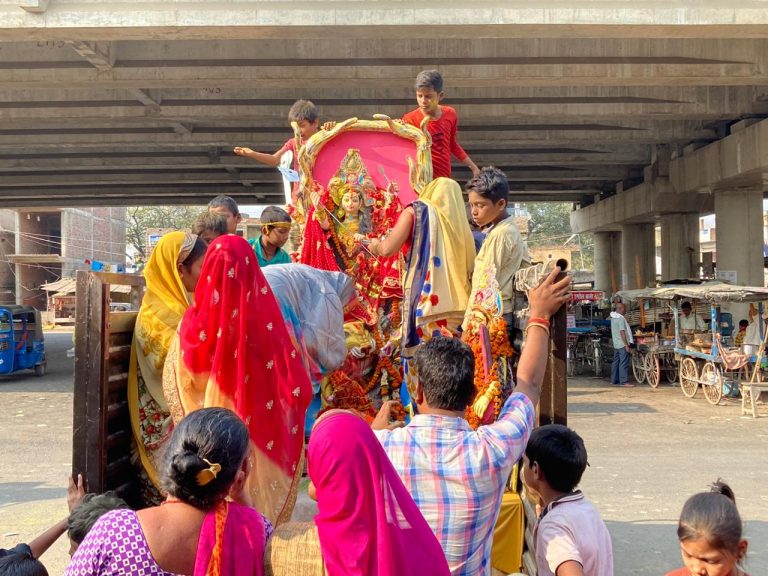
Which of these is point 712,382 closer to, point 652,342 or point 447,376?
point 652,342

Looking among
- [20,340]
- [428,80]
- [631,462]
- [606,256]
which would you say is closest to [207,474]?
[428,80]

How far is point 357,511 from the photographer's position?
6.02ft

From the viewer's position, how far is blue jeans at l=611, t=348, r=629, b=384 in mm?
17344

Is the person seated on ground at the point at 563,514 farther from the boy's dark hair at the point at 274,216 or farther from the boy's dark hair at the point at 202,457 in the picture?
the boy's dark hair at the point at 274,216

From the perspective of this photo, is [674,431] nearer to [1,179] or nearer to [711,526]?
[711,526]

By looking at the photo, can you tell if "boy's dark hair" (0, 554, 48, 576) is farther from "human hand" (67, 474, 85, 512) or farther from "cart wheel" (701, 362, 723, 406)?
"cart wheel" (701, 362, 723, 406)

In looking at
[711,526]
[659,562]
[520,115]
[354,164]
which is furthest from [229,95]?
[711,526]

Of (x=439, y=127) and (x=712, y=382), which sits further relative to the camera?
(x=712, y=382)

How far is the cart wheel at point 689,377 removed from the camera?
15.1m


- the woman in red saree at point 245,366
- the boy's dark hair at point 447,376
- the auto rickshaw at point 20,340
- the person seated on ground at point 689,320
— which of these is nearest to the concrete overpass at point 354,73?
the auto rickshaw at point 20,340

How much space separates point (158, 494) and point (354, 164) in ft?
8.82

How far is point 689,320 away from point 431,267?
46.7 feet

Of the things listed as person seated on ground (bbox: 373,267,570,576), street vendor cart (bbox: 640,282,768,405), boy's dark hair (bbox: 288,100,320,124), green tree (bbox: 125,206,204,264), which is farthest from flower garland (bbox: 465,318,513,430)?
green tree (bbox: 125,206,204,264)

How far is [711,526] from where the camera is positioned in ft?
7.38
